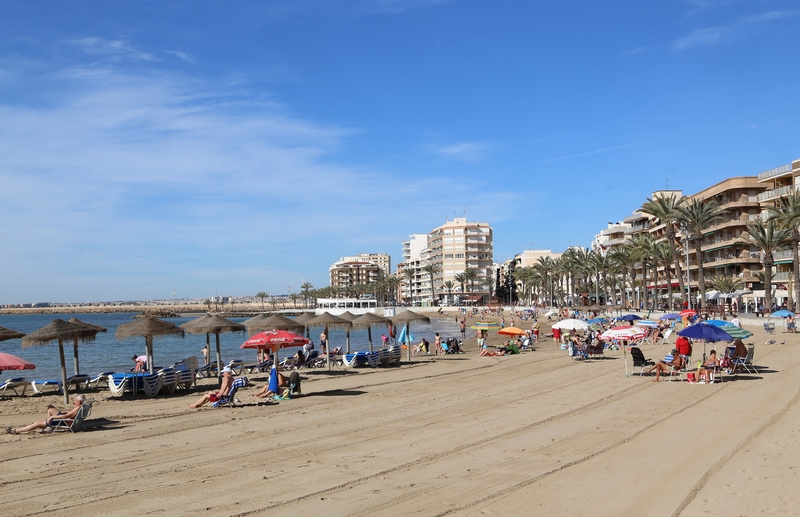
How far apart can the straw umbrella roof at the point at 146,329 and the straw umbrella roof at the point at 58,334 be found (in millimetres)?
1453

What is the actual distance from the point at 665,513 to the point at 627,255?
245ft

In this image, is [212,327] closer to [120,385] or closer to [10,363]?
[120,385]

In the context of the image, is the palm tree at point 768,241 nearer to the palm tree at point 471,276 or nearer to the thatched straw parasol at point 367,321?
the thatched straw parasol at point 367,321

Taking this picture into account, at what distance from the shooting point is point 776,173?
6512 cm

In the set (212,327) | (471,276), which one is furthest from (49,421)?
(471,276)

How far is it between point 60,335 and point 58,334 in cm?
6

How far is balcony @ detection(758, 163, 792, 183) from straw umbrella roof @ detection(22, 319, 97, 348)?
63.9m

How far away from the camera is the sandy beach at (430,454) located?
8461 millimetres

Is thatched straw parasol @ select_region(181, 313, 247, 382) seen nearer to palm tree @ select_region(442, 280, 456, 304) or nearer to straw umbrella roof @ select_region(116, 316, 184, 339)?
straw umbrella roof @ select_region(116, 316, 184, 339)

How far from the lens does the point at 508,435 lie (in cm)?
1255


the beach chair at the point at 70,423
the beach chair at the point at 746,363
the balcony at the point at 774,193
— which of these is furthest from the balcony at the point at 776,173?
the beach chair at the point at 70,423

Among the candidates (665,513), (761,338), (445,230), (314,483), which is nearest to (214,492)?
(314,483)

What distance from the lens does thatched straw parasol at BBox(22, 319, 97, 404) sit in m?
17.0

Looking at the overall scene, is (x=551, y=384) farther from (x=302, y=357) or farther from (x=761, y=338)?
(x=761, y=338)
